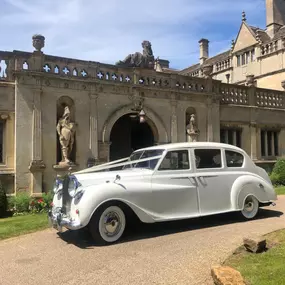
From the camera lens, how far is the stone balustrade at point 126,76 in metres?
11.1

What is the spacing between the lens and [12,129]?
1100 cm

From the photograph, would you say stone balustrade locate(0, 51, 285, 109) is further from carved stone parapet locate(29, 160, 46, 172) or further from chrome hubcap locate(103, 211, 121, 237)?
chrome hubcap locate(103, 211, 121, 237)

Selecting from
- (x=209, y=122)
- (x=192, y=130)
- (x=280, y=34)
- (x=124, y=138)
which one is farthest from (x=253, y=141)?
(x=280, y=34)

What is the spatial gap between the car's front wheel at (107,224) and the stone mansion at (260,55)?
57.9 ft

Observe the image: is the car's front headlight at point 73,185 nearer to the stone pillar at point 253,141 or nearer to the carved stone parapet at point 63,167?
the carved stone parapet at point 63,167

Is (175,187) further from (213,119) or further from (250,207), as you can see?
(213,119)

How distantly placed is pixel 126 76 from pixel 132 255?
8906 mm

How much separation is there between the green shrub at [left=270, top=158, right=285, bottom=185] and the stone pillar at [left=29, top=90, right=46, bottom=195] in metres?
10.4

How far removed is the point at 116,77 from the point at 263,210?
7082mm

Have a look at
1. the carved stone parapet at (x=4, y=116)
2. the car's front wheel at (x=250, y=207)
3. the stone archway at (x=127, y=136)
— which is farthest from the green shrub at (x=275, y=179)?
the carved stone parapet at (x=4, y=116)

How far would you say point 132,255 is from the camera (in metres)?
5.28

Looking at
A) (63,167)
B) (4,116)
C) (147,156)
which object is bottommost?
(63,167)

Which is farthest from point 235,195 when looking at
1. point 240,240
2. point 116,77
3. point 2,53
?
point 2,53

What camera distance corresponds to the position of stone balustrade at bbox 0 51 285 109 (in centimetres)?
1109
